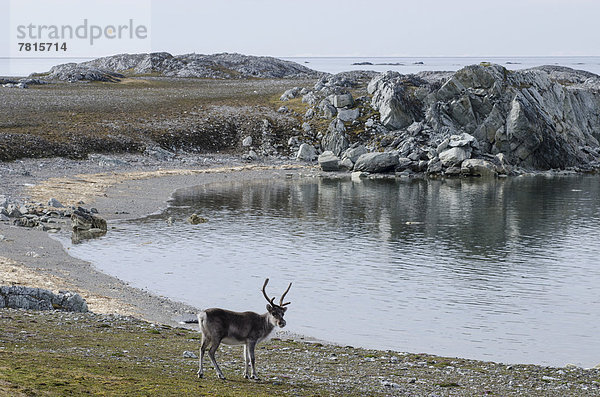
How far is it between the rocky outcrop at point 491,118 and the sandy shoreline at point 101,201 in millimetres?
20745

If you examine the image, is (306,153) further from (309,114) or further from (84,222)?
(84,222)

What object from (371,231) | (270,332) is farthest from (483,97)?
(270,332)

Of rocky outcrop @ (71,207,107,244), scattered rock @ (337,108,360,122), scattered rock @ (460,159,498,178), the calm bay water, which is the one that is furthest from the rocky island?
the calm bay water

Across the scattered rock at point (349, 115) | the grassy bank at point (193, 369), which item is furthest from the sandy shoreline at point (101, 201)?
the scattered rock at point (349, 115)

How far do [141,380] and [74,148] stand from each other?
79495 mm

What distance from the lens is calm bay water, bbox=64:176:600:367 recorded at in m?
31.0

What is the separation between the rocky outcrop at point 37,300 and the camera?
27016mm

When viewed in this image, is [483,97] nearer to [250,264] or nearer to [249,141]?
[249,141]

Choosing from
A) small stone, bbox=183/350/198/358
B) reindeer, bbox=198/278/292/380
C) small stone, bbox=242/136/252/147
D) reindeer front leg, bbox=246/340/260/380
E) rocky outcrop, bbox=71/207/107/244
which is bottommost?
rocky outcrop, bbox=71/207/107/244

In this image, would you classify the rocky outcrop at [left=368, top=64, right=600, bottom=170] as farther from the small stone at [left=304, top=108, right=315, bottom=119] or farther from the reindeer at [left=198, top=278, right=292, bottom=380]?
the reindeer at [left=198, top=278, right=292, bottom=380]

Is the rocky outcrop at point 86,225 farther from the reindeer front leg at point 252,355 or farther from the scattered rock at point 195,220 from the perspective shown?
the reindeer front leg at point 252,355

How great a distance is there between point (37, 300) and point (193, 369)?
11.5 metres

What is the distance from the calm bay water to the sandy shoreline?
2156 mm

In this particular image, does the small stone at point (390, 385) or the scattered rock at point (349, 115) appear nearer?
the small stone at point (390, 385)
